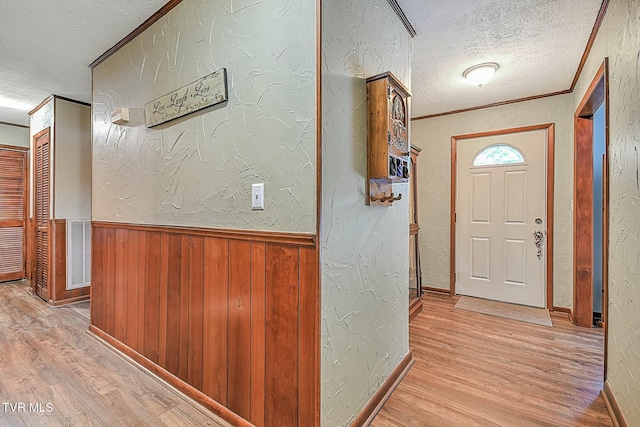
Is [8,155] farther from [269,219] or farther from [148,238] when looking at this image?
[269,219]

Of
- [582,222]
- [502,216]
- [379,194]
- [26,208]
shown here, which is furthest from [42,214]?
[582,222]

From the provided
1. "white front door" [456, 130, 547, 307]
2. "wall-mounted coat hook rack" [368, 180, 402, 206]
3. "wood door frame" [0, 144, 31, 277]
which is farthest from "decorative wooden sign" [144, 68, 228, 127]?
"wood door frame" [0, 144, 31, 277]

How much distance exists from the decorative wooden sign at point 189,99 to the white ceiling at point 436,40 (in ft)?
1.97

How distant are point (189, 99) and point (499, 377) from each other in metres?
2.61

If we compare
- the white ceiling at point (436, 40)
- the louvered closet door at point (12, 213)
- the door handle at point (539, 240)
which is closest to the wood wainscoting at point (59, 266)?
the white ceiling at point (436, 40)

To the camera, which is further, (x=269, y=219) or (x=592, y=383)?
(x=592, y=383)

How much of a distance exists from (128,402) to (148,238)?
961 millimetres

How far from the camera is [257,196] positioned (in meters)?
1.46

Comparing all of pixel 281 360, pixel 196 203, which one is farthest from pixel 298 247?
pixel 196 203

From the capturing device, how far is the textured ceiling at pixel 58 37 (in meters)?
1.96

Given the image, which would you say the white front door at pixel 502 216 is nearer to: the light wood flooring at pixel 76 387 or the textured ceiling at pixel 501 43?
the textured ceiling at pixel 501 43

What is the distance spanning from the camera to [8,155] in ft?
14.5

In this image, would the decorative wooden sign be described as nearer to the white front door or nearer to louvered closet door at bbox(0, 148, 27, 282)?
the white front door

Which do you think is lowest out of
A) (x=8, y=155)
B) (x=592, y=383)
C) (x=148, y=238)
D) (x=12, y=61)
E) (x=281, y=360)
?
(x=592, y=383)
